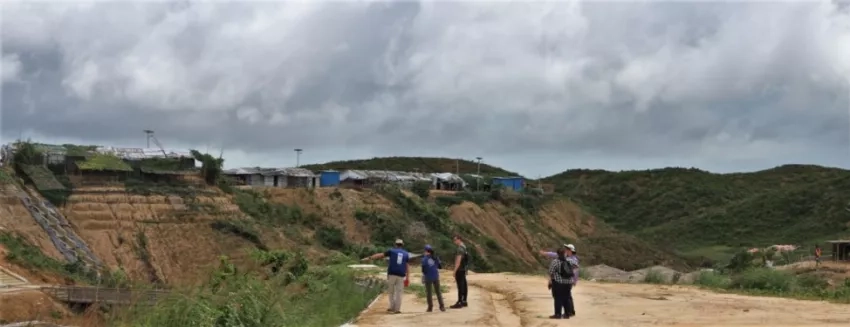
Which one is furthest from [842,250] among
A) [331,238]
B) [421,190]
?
[421,190]

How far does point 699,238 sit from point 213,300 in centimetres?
7524

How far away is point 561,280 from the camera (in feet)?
51.7

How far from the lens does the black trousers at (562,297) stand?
52.0 ft

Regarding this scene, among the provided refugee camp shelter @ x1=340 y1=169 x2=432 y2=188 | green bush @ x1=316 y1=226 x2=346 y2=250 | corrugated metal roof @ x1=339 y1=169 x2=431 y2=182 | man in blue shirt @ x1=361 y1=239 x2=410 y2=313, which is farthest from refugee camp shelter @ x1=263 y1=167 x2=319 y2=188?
man in blue shirt @ x1=361 y1=239 x2=410 y2=313

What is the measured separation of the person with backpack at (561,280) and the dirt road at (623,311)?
1.12ft

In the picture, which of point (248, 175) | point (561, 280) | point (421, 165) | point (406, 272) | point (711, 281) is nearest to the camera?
point (561, 280)

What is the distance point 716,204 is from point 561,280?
88.4 m

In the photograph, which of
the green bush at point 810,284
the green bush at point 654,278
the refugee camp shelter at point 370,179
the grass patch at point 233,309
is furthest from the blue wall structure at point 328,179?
the grass patch at point 233,309

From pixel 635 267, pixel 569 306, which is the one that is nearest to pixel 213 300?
pixel 569 306

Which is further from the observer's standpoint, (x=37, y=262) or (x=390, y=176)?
(x=390, y=176)

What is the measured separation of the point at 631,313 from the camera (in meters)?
17.4

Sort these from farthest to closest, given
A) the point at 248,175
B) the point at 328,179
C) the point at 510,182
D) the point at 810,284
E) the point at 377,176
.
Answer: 1. the point at 510,182
2. the point at 377,176
3. the point at 328,179
4. the point at 248,175
5. the point at 810,284

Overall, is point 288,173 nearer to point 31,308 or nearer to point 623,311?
point 31,308

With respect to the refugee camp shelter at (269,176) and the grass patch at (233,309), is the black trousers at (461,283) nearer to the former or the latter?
the grass patch at (233,309)
